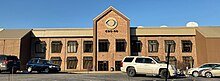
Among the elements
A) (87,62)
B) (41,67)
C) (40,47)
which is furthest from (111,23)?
(41,67)

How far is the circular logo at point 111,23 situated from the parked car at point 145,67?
23.3 meters

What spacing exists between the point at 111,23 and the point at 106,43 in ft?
11.6

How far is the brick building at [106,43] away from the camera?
44125mm

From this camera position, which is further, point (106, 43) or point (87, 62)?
point (87, 62)

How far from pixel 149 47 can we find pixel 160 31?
3.43 meters

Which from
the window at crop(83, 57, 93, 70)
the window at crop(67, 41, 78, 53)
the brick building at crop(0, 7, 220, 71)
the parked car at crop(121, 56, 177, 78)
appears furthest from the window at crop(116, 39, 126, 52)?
the parked car at crop(121, 56, 177, 78)

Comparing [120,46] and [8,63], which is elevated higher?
[120,46]

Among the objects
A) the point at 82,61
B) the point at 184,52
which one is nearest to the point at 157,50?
the point at 184,52

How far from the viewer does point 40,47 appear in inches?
1853

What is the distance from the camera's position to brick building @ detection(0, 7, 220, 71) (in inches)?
1737

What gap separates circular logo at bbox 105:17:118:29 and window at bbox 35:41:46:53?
1193 cm

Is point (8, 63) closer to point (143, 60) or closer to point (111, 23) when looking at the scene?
point (143, 60)

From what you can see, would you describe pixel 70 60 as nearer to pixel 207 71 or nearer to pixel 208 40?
pixel 208 40

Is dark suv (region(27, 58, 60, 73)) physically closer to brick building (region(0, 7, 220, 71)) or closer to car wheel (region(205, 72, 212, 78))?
car wheel (region(205, 72, 212, 78))
